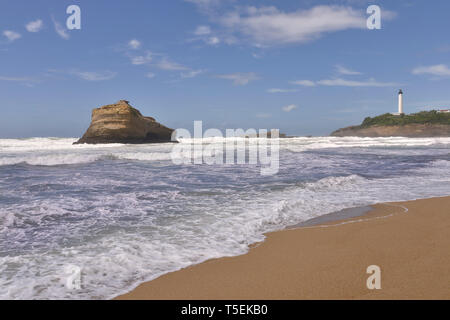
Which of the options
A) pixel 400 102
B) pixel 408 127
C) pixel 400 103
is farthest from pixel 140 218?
pixel 400 102

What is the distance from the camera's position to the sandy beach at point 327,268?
251 cm

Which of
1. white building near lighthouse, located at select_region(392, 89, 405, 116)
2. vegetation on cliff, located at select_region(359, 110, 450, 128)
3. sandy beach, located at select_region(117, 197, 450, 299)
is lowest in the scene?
sandy beach, located at select_region(117, 197, 450, 299)

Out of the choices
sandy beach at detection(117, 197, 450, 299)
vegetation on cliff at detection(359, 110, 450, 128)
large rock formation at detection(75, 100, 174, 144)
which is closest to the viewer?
sandy beach at detection(117, 197, 450, 299)

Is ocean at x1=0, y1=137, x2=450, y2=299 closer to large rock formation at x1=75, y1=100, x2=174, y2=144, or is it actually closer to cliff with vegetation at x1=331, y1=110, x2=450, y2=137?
large rock formation at x1=75, y1=100, x2=174, y2=144

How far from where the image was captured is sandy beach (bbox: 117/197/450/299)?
2508mm

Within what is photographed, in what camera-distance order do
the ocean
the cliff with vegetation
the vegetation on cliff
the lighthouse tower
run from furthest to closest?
1. the lighthouse tower
2. the vegetation on cliff
3. the cliff with vegetation
4. the ocean

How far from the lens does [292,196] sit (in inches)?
251

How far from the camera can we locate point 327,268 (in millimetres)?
2934

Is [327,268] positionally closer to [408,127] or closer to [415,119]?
[408,127]

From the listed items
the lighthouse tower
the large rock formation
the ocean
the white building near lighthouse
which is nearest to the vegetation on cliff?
the white building near lighthouse

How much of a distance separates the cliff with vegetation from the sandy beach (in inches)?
2329

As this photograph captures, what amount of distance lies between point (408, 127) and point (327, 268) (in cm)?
6345
